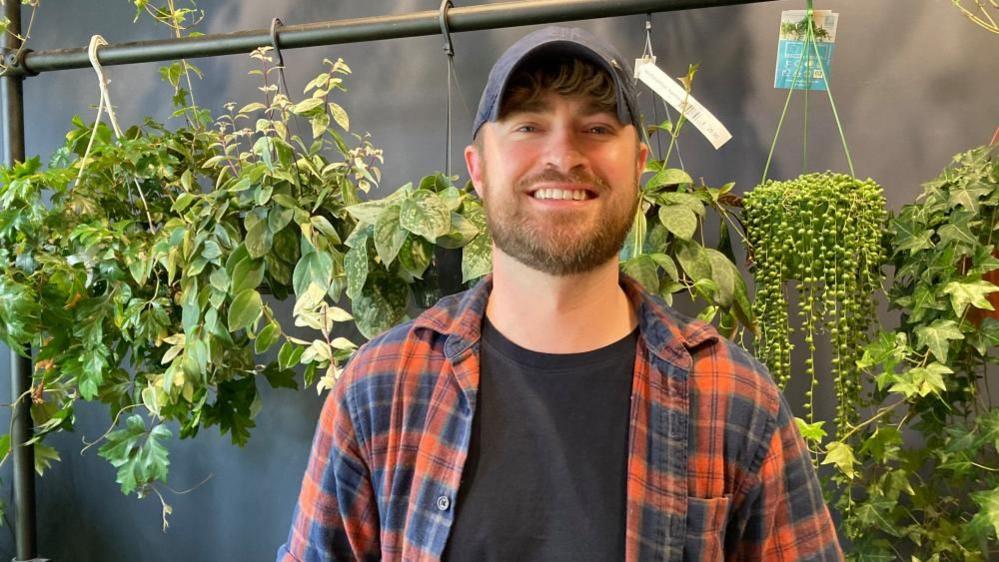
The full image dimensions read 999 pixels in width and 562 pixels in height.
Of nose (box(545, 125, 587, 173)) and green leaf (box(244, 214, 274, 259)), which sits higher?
nose (box(545, 125, 587, 173))

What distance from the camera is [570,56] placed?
77 centimetres

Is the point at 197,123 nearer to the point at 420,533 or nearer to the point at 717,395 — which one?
the point at 420,533

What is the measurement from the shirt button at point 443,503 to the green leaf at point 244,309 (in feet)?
1.89

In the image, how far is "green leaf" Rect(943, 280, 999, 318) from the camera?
3.21 feet

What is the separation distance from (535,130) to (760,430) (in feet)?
1.39

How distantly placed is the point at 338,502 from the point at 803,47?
3.45 feet

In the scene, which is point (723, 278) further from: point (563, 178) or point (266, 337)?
point (266, 337)

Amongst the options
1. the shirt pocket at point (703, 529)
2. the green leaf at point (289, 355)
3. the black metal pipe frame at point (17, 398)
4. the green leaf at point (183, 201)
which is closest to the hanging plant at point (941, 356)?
the shirt pocket at point (703, 529)

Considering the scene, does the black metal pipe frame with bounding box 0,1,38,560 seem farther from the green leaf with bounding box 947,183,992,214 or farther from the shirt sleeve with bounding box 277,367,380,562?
the green leaf with bounding box 947,183,992,214

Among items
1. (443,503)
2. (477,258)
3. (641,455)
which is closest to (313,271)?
(477,258)

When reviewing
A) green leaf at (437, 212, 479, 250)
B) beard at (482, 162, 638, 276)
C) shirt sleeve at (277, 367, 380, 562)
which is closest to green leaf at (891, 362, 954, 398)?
beard at (482, 162, 638, 276)

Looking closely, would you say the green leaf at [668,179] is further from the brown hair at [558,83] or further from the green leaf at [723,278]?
the brown hair at [558,83]

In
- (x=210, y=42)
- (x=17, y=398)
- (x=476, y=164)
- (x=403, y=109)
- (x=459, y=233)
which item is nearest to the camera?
(x=476, y=164)

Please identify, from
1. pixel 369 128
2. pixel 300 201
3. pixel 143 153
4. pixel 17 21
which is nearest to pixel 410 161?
pixel 369 128
